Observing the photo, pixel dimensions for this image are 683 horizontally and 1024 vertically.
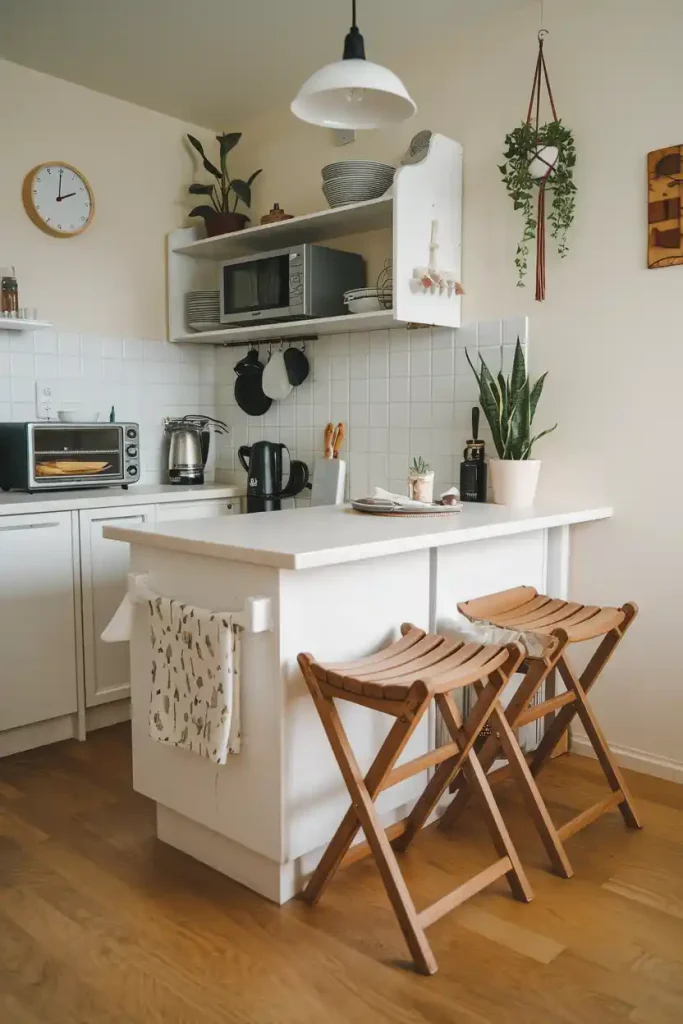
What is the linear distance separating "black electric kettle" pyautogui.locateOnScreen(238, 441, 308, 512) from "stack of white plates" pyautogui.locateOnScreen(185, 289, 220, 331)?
0.62 metres

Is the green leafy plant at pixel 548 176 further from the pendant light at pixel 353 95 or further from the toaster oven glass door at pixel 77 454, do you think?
the toaster oven glass door at pixel 77 454

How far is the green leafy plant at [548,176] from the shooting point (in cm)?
277

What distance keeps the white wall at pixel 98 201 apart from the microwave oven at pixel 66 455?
549mm

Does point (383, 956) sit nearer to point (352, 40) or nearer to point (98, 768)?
point (98, 768)

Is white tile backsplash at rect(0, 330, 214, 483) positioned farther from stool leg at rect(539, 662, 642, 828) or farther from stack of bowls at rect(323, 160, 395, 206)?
stool leg at rect(539, 662, 642, 828)

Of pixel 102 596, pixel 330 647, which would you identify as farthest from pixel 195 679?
pixel 102 596

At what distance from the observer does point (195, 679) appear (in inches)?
78.6

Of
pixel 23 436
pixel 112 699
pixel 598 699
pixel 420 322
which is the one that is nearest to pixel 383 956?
pixel 598 699

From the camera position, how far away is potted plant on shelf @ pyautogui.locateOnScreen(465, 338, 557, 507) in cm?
286

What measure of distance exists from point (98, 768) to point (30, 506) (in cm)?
91

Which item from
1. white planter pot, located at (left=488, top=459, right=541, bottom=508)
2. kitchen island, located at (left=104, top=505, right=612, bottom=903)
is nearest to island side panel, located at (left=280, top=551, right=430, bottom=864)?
kitchen island, located at (left=104, top=505, right=612, bottom=903)

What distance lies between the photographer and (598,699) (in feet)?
9.50

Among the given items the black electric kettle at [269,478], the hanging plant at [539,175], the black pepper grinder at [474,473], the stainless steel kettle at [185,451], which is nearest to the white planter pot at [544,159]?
the hanging plant at [539,175]

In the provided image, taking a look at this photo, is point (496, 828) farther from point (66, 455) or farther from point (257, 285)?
point (257, 285)
